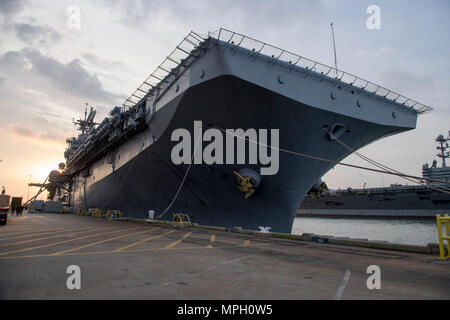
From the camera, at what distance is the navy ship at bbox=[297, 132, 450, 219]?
148 ft

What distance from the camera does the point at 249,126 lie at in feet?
40.8

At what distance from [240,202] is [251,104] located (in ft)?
15.6

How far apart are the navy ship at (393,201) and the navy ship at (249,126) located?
3277 cm

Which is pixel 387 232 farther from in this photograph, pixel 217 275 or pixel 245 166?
pixel 217 275

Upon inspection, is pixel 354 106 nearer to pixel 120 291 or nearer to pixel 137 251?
pixel 137 251

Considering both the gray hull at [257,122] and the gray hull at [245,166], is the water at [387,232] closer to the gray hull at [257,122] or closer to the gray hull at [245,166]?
the gray hull at [257,122]

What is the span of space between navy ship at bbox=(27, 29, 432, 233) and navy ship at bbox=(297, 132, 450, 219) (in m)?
32.8

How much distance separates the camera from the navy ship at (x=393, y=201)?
4503 cm

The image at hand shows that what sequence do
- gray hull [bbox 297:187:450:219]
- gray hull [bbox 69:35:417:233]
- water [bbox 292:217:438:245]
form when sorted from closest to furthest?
gray hull [bbox 69:35:417:233] < water [bbox 292:217:438:245] < gray hull [bbox 297:187:450:219]

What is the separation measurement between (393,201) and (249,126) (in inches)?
1830

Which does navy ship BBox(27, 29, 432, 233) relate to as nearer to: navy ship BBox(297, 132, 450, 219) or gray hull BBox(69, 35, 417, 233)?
gray hull BBox(69, 35, 417, 233)

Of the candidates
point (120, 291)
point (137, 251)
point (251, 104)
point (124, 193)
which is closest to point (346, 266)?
point (120, 291)

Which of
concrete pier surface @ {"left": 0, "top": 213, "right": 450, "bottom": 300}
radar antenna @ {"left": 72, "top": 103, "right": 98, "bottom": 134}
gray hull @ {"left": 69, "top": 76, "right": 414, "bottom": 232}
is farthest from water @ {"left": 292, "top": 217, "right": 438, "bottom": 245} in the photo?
radar antenna @ {"left": 72, "top": 103, "right": 98, "bottom": 134}
